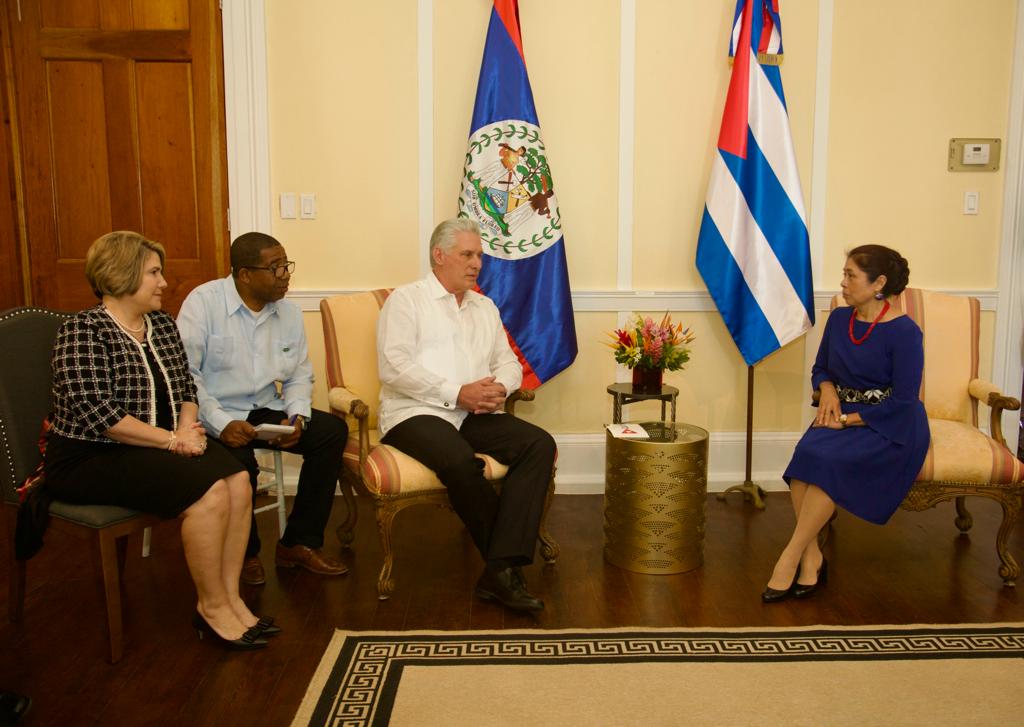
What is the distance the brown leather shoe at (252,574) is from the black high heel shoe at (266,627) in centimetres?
41

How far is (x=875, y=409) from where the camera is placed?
291cm

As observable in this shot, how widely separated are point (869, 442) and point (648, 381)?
3.02 ft

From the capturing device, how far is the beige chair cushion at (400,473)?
2.81m

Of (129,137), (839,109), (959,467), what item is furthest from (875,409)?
(129,137)

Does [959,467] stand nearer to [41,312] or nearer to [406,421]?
[406,421]

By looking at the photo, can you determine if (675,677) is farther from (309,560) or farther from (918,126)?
(918,126)

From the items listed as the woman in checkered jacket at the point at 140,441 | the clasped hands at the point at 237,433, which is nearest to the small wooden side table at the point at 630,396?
the clasped hands at the point at 237,433

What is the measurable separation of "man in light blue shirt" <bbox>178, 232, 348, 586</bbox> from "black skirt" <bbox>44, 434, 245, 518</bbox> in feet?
1.21

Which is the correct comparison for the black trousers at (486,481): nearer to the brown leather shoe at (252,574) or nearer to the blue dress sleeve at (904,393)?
the brown leather shoe at (252,574)

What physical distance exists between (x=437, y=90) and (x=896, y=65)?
86.3 inches

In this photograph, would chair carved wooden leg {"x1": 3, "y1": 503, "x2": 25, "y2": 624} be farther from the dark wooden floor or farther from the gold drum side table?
the gold drum side table

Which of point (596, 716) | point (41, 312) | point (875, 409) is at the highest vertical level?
point (41, 312)

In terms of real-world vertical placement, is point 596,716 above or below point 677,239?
below

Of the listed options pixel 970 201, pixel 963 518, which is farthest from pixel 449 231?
pixel 970 201
